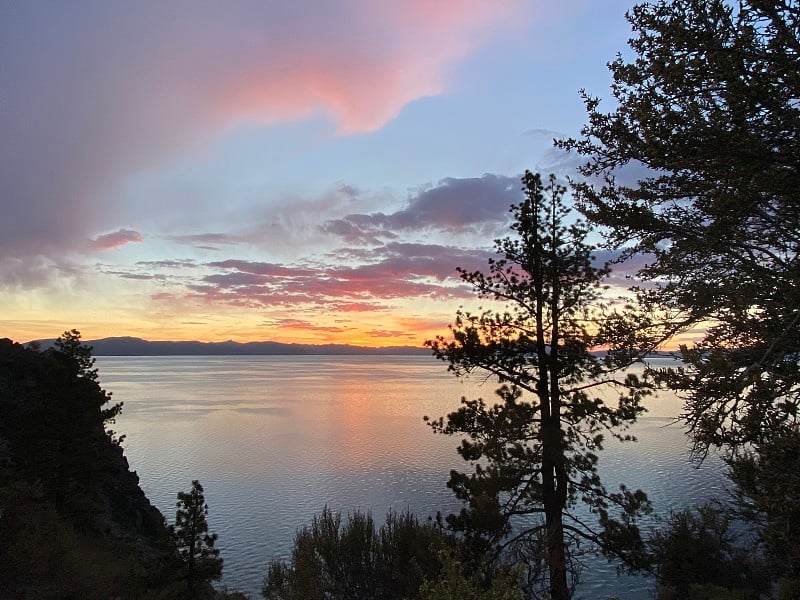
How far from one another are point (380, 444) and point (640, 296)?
4213cm

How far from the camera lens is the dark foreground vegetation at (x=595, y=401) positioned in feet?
24.0

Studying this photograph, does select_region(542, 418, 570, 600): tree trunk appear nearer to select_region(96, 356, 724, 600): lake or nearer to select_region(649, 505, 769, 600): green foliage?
select_region(96, 356, 724, 600): lake

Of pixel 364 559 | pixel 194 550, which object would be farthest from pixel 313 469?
pixel 194 550

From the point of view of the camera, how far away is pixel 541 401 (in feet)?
53.0

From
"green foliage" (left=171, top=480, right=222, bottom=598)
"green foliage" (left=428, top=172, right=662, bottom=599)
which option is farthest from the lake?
"green foliage" (left=171, top=480, right=222, bottom=598)

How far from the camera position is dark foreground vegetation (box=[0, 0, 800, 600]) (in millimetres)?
7316

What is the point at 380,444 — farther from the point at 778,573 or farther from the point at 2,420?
the point at 778,573

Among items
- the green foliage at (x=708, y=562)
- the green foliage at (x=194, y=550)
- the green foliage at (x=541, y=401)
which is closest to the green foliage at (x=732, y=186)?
the green foliage at (x=541, y=401)

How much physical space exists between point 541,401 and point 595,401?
1.79 metres

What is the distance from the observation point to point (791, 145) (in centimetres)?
705

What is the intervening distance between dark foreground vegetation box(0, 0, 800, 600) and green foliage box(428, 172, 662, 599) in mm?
72

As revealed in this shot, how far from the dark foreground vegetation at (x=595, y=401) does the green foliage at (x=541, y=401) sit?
0.07 meters

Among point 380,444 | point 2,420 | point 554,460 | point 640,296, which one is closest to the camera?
point 640,296

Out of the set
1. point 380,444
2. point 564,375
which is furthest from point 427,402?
point 564,375
